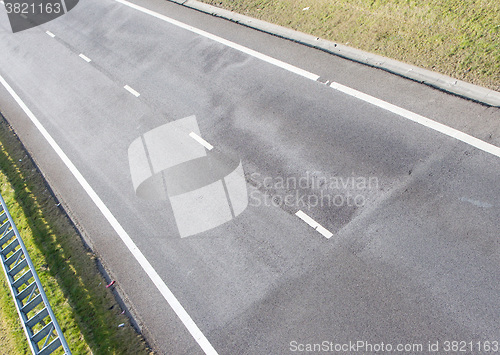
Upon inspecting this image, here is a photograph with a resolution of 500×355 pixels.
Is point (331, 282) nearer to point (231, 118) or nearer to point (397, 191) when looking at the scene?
point (397, 191)

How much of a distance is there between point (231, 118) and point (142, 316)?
16.8 feet

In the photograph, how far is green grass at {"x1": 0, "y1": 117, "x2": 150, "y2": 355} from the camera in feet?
24.2

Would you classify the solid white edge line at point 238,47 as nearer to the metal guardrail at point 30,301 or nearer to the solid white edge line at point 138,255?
the solid white edge line at point 138,255

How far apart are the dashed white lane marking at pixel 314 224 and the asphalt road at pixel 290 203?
0.15 ft

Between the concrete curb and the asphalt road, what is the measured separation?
0.67 feet

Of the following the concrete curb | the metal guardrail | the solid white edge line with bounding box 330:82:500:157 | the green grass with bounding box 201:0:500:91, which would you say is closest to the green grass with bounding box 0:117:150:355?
the metal guardrail

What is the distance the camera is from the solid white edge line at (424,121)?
8.09 metres

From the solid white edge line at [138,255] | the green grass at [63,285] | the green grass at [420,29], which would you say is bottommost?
the green grass at [63,285]

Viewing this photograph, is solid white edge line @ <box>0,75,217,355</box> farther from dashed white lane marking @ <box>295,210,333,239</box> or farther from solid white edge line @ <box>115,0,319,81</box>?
solid white edge line @ <box>115,0,319,81</box>

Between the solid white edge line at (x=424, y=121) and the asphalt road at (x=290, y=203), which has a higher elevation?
the solid white edge line at (x=424, y=121)

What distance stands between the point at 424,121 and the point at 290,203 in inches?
124

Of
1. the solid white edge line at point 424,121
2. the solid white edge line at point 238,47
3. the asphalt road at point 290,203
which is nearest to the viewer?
the asphalt road at point 290,203

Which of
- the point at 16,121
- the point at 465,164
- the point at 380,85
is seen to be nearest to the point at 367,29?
the point at 380,85

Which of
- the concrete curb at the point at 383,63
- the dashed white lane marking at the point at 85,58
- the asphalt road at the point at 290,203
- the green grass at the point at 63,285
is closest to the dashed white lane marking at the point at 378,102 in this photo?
the asphalt road at the point at 290,203
